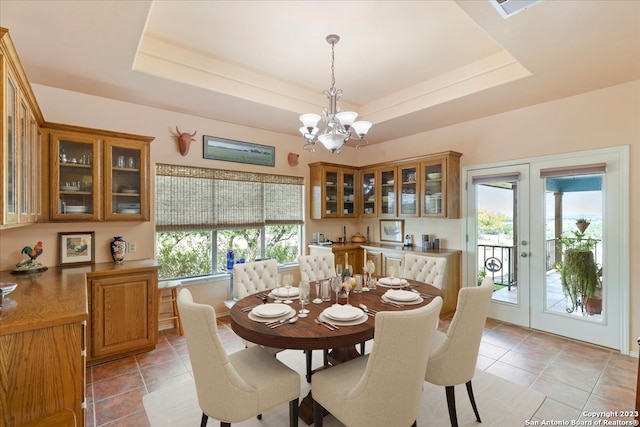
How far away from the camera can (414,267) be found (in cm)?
335

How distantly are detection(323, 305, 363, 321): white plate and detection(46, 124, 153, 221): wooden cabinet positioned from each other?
2523 millimetres

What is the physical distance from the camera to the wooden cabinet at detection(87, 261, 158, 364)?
282cm

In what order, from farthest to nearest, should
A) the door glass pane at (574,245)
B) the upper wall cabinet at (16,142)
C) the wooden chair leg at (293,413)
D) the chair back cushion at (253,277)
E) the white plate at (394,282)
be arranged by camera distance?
the door glass pane at (574,245) < the chair back cushion at (253,277) < the white plate at (394,282) < the wooden chair leg at (293,413) < the upper wall cabinet at (16,142)

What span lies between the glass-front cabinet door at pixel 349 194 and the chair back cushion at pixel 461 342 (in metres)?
3.44

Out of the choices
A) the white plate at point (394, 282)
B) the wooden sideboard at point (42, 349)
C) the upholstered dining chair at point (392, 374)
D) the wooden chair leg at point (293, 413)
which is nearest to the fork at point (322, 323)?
the upholstered dining chair at point (392, 374)

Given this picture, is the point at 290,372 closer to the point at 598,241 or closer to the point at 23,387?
the point at 23,387

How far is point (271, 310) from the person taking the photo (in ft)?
6.48

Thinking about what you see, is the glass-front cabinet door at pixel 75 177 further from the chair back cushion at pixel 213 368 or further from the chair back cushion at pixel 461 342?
the chair back cushion at pixel 461 342

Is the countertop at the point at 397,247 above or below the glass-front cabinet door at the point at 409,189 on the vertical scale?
below

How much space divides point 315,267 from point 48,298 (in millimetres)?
2245

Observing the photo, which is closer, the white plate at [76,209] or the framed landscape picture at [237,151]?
the white plate at [76,209]

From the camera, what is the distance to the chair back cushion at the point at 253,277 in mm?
2789

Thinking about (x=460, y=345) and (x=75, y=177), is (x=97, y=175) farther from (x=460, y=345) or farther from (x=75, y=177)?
(x=460, y=345)

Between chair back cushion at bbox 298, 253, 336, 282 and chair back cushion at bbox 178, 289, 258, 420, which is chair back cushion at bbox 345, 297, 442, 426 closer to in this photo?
chair back cushion at bbox 178, 289, 258, 420
